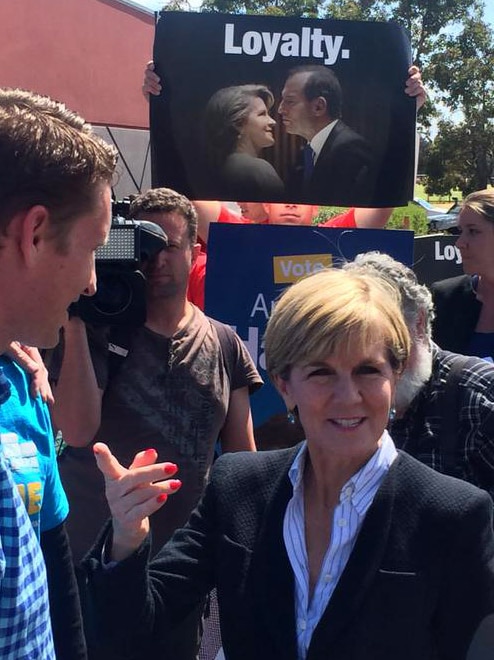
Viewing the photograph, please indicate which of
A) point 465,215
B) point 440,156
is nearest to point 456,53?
point 440,156

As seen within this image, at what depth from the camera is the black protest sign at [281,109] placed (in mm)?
2916

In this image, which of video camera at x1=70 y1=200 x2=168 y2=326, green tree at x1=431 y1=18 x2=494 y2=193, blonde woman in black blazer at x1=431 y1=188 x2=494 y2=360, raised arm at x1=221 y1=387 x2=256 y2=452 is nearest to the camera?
video camera at x1=70 y1=200 x2=168 y2=326

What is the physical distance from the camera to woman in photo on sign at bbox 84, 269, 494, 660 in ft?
4.47

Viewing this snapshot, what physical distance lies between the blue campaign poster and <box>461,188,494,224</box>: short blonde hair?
55cm

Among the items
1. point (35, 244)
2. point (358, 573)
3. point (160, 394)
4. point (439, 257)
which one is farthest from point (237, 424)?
point (439, 257)

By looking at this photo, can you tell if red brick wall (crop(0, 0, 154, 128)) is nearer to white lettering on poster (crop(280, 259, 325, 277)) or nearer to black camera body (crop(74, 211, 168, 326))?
white lettering on poster (crop(280, 259, 325, 277))

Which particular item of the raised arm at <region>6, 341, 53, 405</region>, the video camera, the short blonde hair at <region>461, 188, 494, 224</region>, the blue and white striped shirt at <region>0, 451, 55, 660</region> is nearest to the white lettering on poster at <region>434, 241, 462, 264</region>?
the short blonde hair at <region>461, 188, 494, 224</region>

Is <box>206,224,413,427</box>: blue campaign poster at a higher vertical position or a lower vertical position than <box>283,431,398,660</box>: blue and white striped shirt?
Result: higher

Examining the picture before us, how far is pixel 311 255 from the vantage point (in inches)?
114

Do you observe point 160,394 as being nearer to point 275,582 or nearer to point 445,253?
point 275,582

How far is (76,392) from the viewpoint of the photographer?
2117mm

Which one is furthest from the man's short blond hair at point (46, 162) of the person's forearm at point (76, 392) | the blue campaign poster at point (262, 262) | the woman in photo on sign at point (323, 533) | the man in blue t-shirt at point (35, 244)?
A: the blue campaign poster at point (262, 262)

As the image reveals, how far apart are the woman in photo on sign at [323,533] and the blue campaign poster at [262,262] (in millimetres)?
1303

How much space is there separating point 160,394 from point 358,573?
102 cm
